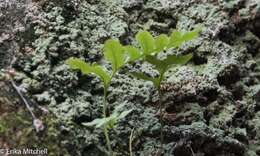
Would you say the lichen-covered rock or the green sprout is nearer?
the green sprout

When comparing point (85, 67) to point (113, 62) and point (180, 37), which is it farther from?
point (180, 37)

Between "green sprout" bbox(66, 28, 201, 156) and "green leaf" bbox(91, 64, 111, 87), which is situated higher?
"green sprout" bbox(66, 28, 201, 156)

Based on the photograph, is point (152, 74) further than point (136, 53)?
Yes

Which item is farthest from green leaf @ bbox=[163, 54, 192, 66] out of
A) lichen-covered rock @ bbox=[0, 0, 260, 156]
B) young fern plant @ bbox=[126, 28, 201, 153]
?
lichen-covered rock @ bbox=[0, 0, 260, 156]

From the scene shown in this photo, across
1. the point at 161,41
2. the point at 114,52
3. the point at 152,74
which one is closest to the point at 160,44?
the point at 161,41

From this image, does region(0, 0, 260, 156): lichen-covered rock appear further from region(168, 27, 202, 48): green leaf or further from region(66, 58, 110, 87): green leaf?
region(168, 27, 202, 48): green leaf

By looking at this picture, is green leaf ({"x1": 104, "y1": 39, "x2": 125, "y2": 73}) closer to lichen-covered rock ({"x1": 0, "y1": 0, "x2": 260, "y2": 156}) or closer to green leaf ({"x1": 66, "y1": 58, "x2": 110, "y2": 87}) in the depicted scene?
green leaf ({"x1": 66, "y1": 58, "x2": 110, "y2": 87})
